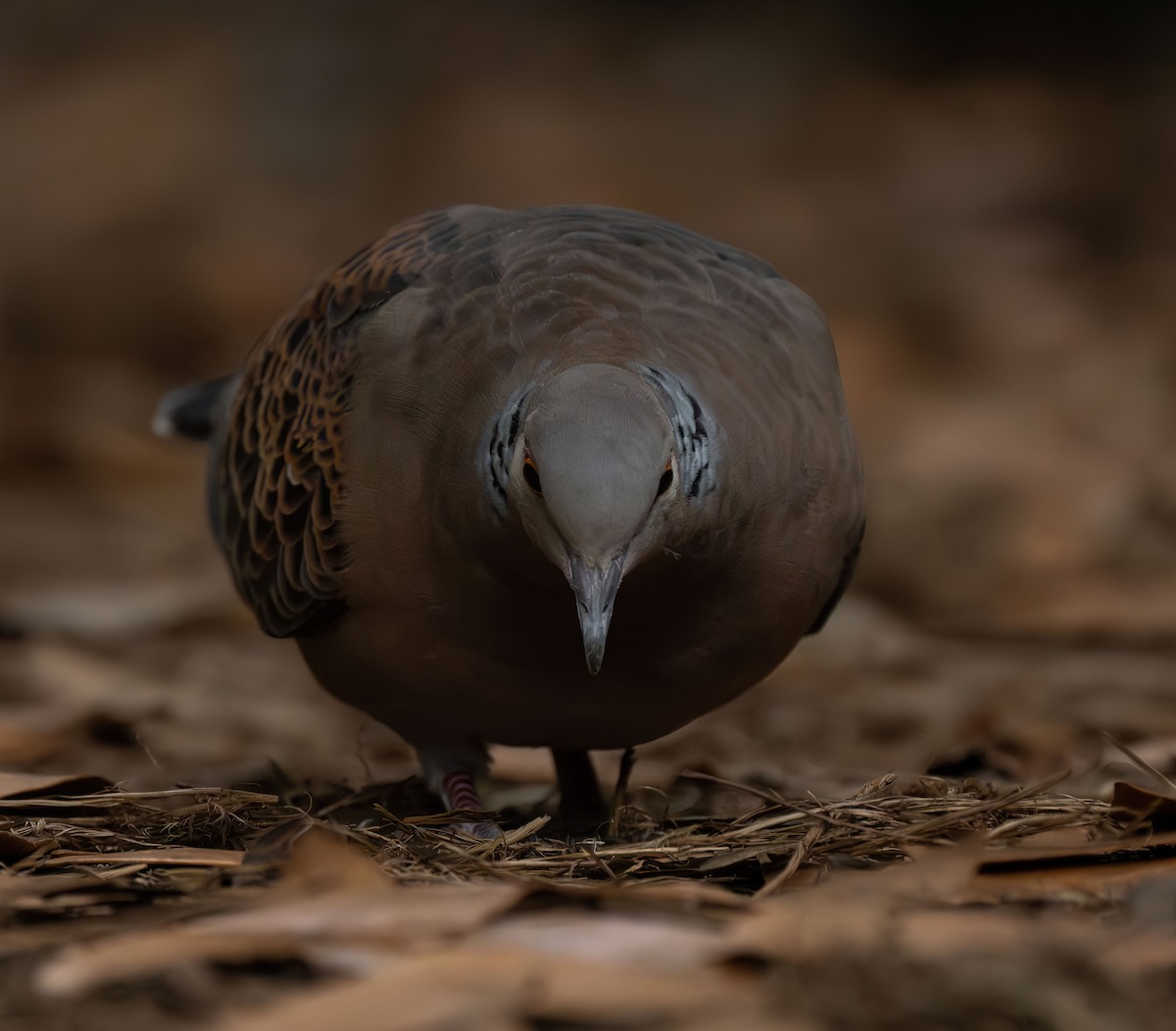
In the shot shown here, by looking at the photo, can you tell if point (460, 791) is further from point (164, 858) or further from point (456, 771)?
point (164, 858)

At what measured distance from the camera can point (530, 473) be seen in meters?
3.36

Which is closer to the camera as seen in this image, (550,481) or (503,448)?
(550,481)

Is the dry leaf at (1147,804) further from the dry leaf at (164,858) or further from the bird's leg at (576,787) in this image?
the dry leaf at (164,858)

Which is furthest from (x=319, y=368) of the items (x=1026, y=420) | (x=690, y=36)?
(x=690, y=36)

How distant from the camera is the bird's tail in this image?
593 cm

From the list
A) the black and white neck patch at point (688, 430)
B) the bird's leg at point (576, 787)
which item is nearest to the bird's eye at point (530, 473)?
the black and white neck patch at point (688, 430)

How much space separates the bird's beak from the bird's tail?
9.58 ft

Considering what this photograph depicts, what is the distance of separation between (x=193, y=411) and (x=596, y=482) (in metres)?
3.15

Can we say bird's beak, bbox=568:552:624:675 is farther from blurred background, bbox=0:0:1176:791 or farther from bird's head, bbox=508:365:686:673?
blurred background, bbox=0:0:1176:791

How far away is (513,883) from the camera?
3105 millimetres

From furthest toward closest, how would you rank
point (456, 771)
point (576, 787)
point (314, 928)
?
point (576, 787)
point (456, 771)
point (314, 928)

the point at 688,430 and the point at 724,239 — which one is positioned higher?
the point at 724,239

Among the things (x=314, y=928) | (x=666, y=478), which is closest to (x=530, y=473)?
(x=666, y=478)

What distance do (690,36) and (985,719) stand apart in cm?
823
